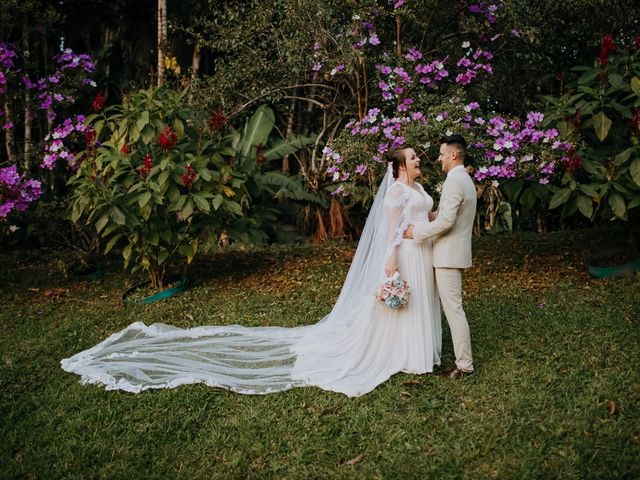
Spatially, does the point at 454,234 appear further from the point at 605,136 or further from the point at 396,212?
the point at 605,136

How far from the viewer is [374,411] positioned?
4.38 meters

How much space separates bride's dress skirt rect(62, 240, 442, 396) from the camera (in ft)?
16.1

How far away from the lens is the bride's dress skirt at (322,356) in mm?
4906

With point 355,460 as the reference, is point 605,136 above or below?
above

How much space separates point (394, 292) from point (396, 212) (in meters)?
0.60

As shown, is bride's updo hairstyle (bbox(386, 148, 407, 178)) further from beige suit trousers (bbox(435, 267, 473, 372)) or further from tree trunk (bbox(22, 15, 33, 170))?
tree trunk (bbox(22, 15, 33, 170))

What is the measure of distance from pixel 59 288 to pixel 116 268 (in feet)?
2.91

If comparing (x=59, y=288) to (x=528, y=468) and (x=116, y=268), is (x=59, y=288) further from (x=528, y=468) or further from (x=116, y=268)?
(x=528, y=468)

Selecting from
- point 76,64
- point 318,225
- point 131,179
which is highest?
point 76,64

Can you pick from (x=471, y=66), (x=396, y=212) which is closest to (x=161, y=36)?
(x=471, y=66)

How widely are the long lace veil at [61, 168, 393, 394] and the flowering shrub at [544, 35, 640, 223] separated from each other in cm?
232

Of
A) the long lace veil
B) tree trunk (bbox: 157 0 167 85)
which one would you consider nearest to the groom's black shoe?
the long lace veil

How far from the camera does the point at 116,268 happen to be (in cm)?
874

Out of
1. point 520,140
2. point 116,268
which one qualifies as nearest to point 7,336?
point 116,268
